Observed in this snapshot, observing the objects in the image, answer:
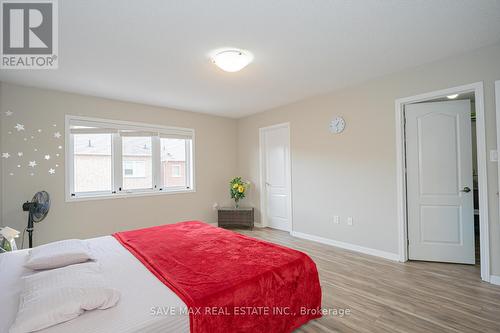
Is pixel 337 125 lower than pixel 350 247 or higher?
higher

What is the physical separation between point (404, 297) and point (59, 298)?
2.69m

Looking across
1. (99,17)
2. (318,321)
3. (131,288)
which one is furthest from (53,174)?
(318,321)

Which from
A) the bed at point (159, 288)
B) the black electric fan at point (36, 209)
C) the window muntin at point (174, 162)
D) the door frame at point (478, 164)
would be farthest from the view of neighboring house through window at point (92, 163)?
the door frame at point (478, 164)

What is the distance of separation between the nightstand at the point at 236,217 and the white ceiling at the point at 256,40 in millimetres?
2505

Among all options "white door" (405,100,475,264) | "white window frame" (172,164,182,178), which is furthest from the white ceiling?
"white window frame" (172,164,182,178)

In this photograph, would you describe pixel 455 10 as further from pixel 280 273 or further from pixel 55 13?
pixel 55 13

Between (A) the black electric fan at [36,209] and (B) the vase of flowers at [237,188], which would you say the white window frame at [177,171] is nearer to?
(B) the vase of flowers at [237,188]

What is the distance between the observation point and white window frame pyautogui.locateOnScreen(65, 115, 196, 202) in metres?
3.75

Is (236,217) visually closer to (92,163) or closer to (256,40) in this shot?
(92,163)

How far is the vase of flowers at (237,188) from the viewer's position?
5.23m

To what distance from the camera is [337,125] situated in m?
3.88

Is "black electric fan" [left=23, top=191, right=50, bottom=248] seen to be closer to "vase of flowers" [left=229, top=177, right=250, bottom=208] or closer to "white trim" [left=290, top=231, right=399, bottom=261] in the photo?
"vase of flowers" [left=229, top=177, right=250, bottom=208]

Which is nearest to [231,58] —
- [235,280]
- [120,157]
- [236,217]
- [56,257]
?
[235,280]

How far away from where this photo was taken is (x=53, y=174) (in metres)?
3.60
